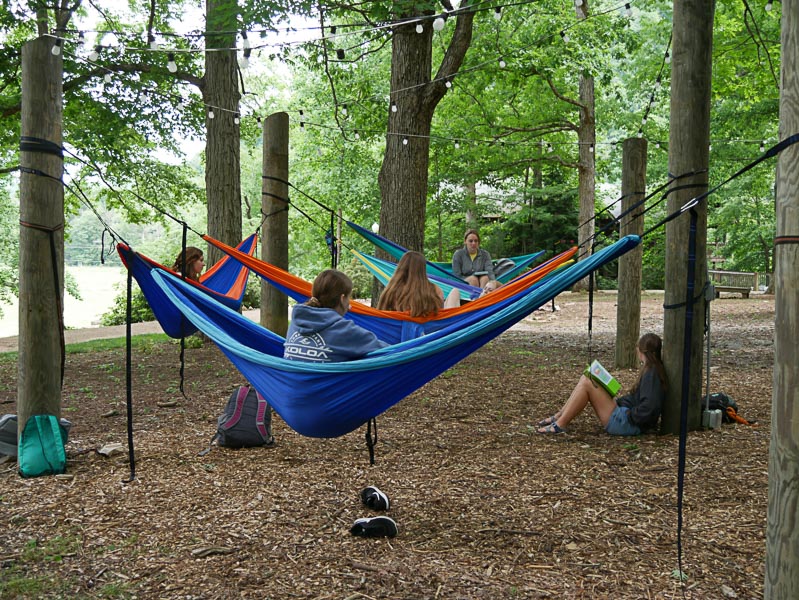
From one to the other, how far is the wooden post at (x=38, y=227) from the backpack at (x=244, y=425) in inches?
29.6

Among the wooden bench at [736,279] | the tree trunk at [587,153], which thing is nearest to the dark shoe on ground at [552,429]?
the tree trunk at [587,153]

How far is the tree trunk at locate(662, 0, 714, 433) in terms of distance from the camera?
338cm

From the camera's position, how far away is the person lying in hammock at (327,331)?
256cm

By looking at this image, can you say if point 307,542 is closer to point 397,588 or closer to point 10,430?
point 397,588

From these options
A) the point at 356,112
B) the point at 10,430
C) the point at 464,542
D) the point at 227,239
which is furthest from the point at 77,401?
the point at 356,112

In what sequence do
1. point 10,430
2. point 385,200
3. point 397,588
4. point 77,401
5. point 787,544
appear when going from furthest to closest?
point 385,200
point 77,401
point 10,430
point 397,588
point 787,544

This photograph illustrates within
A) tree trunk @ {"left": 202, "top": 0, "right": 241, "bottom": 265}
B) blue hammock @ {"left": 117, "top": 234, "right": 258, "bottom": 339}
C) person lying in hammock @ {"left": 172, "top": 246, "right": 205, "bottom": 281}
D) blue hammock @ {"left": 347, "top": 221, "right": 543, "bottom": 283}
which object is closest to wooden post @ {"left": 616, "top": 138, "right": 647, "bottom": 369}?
blue hammock @ {"left": 347, "top": 221, "right": 543, "bottom": 283}

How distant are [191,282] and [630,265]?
10.2ft

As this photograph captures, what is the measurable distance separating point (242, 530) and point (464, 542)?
75 cm

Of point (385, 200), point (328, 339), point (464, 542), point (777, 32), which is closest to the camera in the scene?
point (464, 542)

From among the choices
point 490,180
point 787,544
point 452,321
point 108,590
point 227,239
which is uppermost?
point 490,180

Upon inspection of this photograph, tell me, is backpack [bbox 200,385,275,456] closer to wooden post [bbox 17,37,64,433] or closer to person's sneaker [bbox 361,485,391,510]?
wooden post [bbox 17,37,64,433]

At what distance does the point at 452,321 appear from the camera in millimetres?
3812

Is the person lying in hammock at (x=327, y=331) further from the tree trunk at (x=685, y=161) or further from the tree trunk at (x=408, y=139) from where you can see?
the tree trunk at (x=408, y=139)
